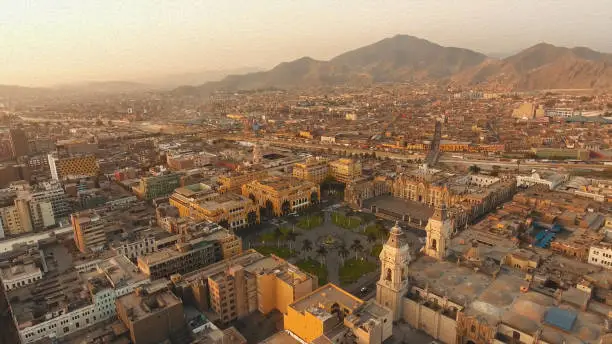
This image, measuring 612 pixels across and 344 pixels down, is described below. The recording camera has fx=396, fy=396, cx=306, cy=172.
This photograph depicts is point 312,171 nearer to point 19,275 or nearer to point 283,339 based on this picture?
point 19,275

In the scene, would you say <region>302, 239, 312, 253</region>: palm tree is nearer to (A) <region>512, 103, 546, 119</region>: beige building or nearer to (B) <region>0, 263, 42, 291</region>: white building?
(B) <region>0, 263, 42, 291</region>: white building

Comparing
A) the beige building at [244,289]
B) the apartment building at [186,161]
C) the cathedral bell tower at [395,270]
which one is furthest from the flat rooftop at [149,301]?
the apartment building at [186,161]

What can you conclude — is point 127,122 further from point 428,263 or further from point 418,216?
point 428,263

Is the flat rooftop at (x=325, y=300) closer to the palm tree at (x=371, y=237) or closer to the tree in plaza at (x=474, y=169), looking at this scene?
the palm tree at (x=371, y=237)

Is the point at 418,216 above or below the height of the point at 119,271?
below

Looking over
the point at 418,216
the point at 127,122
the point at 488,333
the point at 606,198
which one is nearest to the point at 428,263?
the point at 488,333

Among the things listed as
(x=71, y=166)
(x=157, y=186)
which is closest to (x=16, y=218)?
(x=157, y=186)
